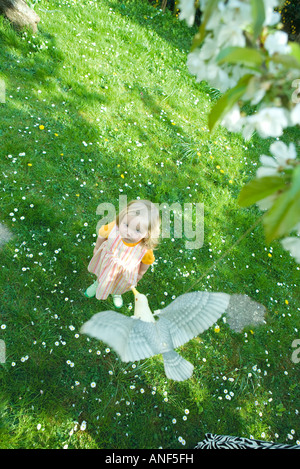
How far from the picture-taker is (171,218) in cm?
393

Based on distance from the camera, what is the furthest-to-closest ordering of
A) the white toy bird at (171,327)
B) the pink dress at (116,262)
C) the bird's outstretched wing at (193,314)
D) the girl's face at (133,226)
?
the pink dress at (116,262) → the girl's face at (133,226) → the bird's outstretched wing at (193,314) → the white toy bird at (171,327)

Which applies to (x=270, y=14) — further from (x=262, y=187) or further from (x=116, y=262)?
(x=116, y=262)

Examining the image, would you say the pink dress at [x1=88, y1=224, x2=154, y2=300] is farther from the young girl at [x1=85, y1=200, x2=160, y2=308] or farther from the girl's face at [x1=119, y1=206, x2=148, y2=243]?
the girl's face at [x1=119, y1=206, x2=148, y2=243]

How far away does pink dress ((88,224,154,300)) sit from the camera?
8.26 ft

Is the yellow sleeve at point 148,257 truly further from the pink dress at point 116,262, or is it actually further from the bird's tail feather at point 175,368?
the bird's tail feather at point 175,368

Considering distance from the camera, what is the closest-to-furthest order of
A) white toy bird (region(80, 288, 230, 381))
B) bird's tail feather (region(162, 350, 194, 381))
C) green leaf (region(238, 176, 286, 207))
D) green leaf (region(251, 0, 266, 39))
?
green leaf (region(251, 0, 266, 39))
green leaf (region(238, 176, 286, 207))
white toy bird (region(80, 288, 230, 381))
bird's tail feather (region(162, 350, 194, 381))

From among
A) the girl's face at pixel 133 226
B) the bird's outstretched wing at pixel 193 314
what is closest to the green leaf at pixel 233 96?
the bird's outstretched wing at pixel 193 314

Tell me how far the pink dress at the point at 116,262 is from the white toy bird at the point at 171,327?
57cm

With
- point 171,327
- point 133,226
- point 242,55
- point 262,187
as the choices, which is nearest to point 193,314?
point 171,327

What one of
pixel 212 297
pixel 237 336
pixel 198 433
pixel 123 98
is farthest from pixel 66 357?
pixel 123 98

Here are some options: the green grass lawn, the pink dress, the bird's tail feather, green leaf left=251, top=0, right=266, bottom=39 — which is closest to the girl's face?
the pink dress

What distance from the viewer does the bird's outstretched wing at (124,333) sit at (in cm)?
157

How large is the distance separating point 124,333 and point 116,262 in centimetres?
89

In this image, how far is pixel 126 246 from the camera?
2508mm
